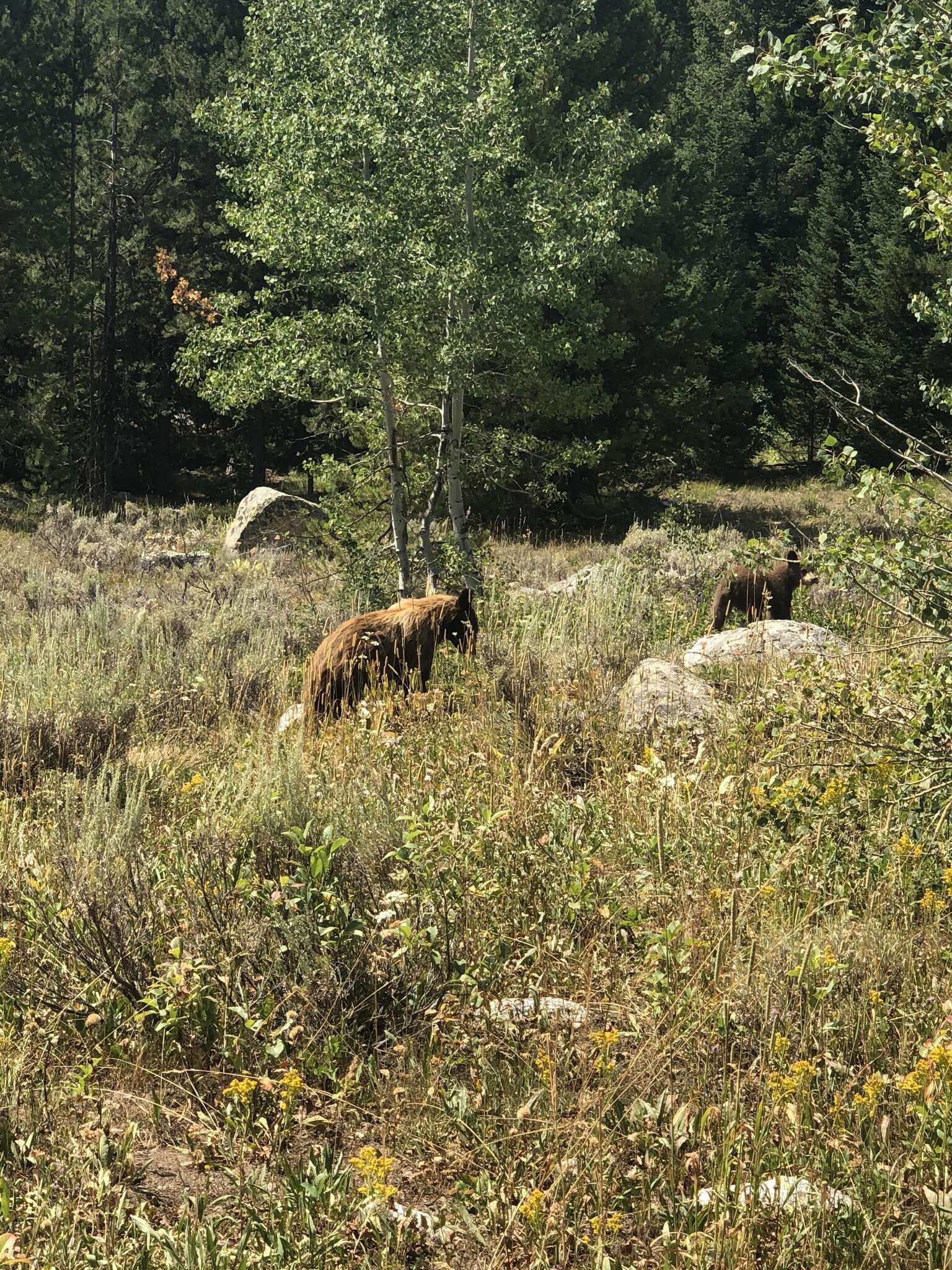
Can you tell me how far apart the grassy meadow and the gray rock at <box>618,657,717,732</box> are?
146 mm

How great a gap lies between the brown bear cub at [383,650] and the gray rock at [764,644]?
1.51 m

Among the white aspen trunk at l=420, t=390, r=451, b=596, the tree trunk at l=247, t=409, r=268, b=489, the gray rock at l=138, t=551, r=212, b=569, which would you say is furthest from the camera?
the tree trunk at l=247, t=409, r=268, b=489

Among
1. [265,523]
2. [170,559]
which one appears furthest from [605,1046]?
[265,523]

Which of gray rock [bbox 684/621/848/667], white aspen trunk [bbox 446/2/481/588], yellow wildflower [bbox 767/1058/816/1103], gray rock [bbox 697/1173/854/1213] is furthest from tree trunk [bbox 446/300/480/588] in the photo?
gray rock [bbox 697/1173/854/1213]

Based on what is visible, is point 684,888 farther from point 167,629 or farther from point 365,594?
point 365,594

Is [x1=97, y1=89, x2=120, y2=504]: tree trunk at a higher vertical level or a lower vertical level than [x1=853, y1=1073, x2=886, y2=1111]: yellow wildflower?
higher

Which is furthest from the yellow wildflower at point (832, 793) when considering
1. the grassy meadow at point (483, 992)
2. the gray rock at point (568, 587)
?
the gray rock at point (568, 587)

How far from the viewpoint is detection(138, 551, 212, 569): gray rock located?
48.9 ft

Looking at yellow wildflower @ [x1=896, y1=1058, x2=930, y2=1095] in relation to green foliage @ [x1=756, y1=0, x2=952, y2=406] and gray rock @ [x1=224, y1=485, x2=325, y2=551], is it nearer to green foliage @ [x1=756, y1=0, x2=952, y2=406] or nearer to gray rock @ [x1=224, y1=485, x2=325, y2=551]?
green foliage @ [x1=756, y1=0, x2=952, y2=406]

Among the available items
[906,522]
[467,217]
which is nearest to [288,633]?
[906,522]

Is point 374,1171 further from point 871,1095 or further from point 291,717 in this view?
point 291,717

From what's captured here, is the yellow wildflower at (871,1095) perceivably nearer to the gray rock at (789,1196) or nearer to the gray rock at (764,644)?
the gray rock at (789,1196)

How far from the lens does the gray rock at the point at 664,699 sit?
5371 mm

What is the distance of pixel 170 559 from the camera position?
50.1 feet
